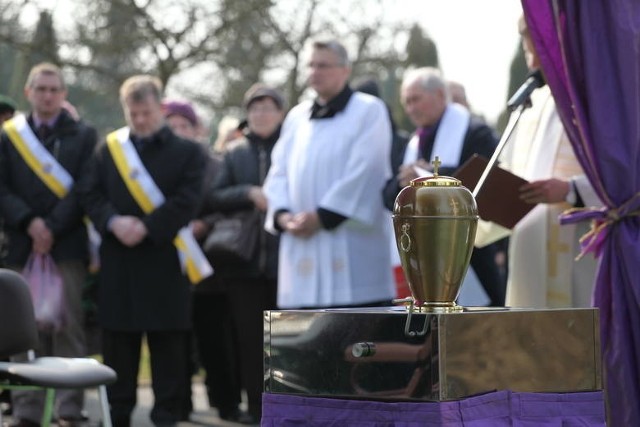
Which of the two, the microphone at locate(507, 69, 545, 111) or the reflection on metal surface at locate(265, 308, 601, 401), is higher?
the microphone at locate(507, 69, 545, 111)

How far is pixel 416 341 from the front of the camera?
3295 mm

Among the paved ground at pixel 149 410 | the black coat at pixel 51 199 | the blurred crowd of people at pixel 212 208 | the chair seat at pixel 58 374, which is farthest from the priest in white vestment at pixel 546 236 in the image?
the paved ground at pixel 149 410

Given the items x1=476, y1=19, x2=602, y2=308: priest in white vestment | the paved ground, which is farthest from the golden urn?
the paved ground

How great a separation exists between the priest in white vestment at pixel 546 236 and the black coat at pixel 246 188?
2614 mm

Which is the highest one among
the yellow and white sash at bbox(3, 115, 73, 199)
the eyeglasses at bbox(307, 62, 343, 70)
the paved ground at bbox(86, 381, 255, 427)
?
the eyeglasses at bbox(307, 62, 343, 70)

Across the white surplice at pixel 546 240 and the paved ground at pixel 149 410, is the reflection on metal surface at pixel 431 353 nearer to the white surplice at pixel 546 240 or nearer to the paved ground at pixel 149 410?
the white surplice at pixel 546 240

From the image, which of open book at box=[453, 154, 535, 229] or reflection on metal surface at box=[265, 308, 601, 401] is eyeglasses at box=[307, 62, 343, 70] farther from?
reflection on metal surface at box=[265, 308, 601, 401]

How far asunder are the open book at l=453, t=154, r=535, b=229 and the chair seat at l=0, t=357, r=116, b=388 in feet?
6.07

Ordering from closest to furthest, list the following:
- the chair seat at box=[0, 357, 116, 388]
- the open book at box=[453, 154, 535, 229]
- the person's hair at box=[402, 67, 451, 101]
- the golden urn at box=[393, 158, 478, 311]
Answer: the golden urn at box=[393, 158, 478, 311]
the open book at box=[453, 154, 535, 229]
the chair seat at box=[0, 357, 116, 388]
the person's hair at box=[402, 67, 451, 101]

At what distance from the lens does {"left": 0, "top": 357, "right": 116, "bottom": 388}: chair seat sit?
5754 mm

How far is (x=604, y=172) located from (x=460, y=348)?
1.64 m

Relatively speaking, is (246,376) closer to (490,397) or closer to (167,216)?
(167,216)

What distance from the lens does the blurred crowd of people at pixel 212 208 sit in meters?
7.10

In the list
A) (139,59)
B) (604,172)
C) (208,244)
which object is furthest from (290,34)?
(604,172)
